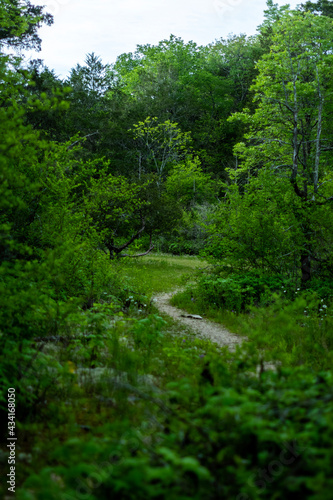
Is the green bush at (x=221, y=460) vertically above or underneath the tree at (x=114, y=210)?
underneath

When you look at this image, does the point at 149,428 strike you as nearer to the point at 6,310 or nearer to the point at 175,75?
the point at 6,310

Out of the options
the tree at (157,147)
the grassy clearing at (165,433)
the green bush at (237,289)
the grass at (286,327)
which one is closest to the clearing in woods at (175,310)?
the grass at (286,327)

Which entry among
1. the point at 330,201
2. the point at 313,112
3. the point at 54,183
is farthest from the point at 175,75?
the point at 54,183

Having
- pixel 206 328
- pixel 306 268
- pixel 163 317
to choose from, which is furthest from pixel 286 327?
pixel 306 268

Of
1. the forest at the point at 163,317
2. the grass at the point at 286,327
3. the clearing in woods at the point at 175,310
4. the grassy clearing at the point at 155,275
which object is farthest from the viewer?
the grassy clearing at the point at 155,275

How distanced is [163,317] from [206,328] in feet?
3.59

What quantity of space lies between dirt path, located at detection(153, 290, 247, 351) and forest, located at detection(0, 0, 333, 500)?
241 mm

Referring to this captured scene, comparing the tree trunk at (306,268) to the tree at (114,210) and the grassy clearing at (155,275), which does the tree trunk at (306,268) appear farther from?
the tree at (114,210)

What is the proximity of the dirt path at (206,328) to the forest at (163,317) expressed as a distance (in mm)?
241

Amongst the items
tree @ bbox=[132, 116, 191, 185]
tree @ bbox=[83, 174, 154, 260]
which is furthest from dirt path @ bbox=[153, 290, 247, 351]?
tree @ bbox=[132, 116, 191, 185]

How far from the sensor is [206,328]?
7.99 meters

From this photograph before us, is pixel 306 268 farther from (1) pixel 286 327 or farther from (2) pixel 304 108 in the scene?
(1) pixel 286 327

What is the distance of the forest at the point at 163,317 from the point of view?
5.92ft

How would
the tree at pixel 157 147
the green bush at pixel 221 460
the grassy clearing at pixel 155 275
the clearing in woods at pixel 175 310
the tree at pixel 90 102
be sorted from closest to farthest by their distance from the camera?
1. the green bush at pixel 221 460
2. the clearing in woods at pixel 175 310
3. the grassy clearing at pixel 155 275
4. the tree at pixel 90 102
5. the tree at pixel 157 147
